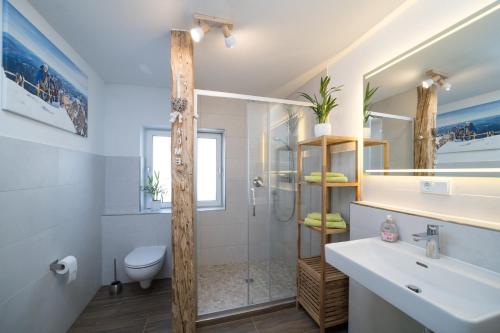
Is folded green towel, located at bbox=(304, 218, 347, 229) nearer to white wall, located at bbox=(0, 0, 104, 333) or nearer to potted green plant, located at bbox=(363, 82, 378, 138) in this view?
potted green plant, located at bbox=(363, 82, 378, 138)

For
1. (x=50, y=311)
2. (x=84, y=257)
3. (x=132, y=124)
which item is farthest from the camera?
(x=132, y=124)

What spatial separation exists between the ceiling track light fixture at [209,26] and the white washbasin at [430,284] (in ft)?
5.04

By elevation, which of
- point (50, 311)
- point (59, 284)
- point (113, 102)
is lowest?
point (50, 311)

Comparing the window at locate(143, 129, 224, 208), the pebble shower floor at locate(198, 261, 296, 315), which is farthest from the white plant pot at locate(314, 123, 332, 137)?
the window at locate(143, 129, 224, 208)

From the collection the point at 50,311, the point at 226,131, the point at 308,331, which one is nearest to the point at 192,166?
the point at 226,131

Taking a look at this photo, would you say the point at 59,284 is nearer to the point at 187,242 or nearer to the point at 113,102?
the point at 187,242

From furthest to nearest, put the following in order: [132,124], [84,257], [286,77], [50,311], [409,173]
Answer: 1. [132,124]
2. [286,77]
3. [84,257]
4. [50,311]
5. [409,173]

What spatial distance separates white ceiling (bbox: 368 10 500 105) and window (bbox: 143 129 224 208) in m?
2.11

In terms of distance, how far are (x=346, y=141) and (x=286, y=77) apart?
1.04 m

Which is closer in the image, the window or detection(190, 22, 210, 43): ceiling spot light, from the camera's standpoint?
detection(190, 22, 210, 43): ceiling spot light

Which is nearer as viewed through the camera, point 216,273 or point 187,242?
point 187,242

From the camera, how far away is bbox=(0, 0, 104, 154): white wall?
1.16 meters

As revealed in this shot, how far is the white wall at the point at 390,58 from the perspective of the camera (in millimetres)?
941

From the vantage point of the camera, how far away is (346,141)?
5.52ft
